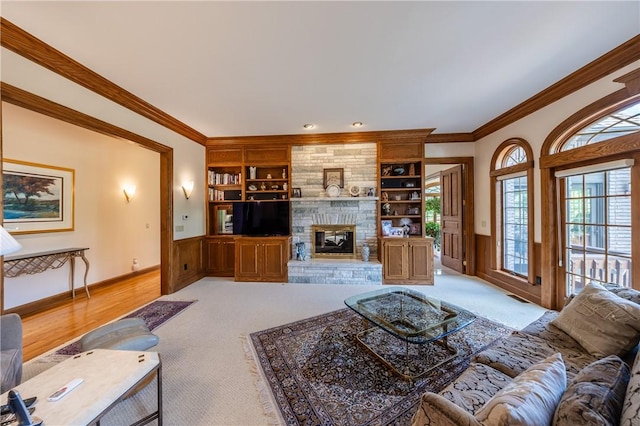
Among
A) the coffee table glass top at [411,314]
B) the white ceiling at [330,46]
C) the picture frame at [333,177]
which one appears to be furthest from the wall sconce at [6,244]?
the picture frame at [333,177]

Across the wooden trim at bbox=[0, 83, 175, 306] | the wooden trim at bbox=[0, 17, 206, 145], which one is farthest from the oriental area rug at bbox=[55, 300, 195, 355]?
the wooden trim at bbox=[0, 17, 206, 145]

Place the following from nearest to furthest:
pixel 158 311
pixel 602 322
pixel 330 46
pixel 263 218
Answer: pixel 602 322 < pixel 330 46 < pixel 158 311 < pixel 263 218

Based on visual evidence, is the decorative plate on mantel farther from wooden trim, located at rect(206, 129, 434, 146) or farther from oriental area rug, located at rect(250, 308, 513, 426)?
oriental area rug, located at rect(250, 308, 513, 426)

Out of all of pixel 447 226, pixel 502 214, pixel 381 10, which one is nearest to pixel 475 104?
pixel 502 214

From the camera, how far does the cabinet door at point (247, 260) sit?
4.77 metres

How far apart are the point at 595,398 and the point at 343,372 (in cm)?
161

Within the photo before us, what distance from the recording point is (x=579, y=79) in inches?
110

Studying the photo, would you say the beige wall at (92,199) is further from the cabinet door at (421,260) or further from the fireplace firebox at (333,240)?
the cabinet door at (421,260)

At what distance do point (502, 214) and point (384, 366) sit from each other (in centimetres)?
385

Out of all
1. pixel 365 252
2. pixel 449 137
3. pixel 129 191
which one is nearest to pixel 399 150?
pixel 449 137

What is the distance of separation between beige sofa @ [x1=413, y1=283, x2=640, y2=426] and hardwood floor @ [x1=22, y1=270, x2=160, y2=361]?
3.78m

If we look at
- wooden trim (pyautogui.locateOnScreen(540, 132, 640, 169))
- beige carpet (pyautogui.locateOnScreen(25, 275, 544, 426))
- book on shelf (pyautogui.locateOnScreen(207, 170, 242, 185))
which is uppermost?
book on shelf (pyautogui.locateOnScreen(207, 170, 242, 185))

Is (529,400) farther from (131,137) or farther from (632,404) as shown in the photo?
(131,137)

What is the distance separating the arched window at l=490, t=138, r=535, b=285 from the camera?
146 inches
